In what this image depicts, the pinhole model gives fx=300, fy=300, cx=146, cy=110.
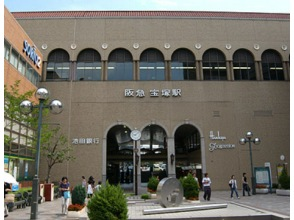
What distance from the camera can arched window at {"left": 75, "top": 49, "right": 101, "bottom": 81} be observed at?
30.8 m

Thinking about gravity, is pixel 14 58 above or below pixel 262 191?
above

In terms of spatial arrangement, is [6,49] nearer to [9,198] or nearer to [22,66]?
[22,66]

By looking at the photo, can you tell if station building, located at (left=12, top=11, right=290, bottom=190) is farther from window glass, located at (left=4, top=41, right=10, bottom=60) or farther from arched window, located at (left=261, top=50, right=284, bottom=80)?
window glass, located at (left=4, top=41, right=10, bottom=60)

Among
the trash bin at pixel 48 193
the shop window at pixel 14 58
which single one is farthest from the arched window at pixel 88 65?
the trash bin at pixel 48 193

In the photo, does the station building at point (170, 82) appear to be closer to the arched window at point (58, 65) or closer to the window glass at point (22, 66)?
the arched window at point (58, 65)

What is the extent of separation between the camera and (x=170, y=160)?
2892cm

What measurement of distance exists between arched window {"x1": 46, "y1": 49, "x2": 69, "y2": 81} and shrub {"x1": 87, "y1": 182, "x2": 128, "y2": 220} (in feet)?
78.4

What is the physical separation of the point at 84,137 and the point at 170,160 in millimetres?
8602

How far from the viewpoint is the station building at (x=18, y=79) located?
66.8ft

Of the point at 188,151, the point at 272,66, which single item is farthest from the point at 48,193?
the point at 272,66

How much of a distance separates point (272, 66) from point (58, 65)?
22612 millimetres

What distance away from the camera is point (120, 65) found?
31219mm
